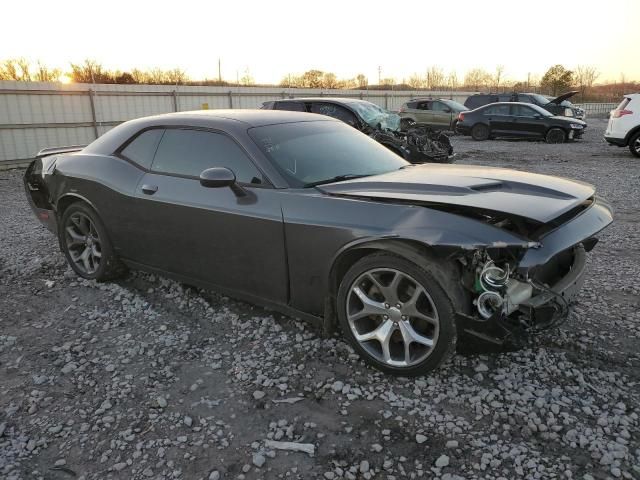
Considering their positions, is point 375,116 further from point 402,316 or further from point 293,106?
point 402,316

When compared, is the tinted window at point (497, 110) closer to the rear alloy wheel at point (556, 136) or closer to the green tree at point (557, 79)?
the rear alloy wheel at point (556, 136)

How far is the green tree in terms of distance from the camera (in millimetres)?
44094

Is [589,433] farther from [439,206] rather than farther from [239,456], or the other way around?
[239,456]

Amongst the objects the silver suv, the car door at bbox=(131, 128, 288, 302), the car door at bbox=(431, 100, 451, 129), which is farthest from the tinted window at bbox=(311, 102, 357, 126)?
Result: the car door at bbox=(431, 100, 451, 129)

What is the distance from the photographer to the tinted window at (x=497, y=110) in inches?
717

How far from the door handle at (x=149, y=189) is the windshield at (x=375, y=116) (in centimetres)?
742

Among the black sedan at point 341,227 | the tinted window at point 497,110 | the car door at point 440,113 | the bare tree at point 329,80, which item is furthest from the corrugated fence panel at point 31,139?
the bare tree at point 329,80

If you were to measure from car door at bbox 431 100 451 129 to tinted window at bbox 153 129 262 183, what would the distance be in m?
18.0

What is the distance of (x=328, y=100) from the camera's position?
1133 cm

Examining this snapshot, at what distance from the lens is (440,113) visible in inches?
810

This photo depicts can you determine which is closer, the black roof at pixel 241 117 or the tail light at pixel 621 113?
the black roof at pixel 241 117

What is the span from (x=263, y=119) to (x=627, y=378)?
301 centimetres

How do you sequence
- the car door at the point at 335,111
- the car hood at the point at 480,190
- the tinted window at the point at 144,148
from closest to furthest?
the car hood at the point at 480,190 < the tinted window at the point at 144,148 < the car door at the point at 335,111

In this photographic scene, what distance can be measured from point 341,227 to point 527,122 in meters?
16.8
